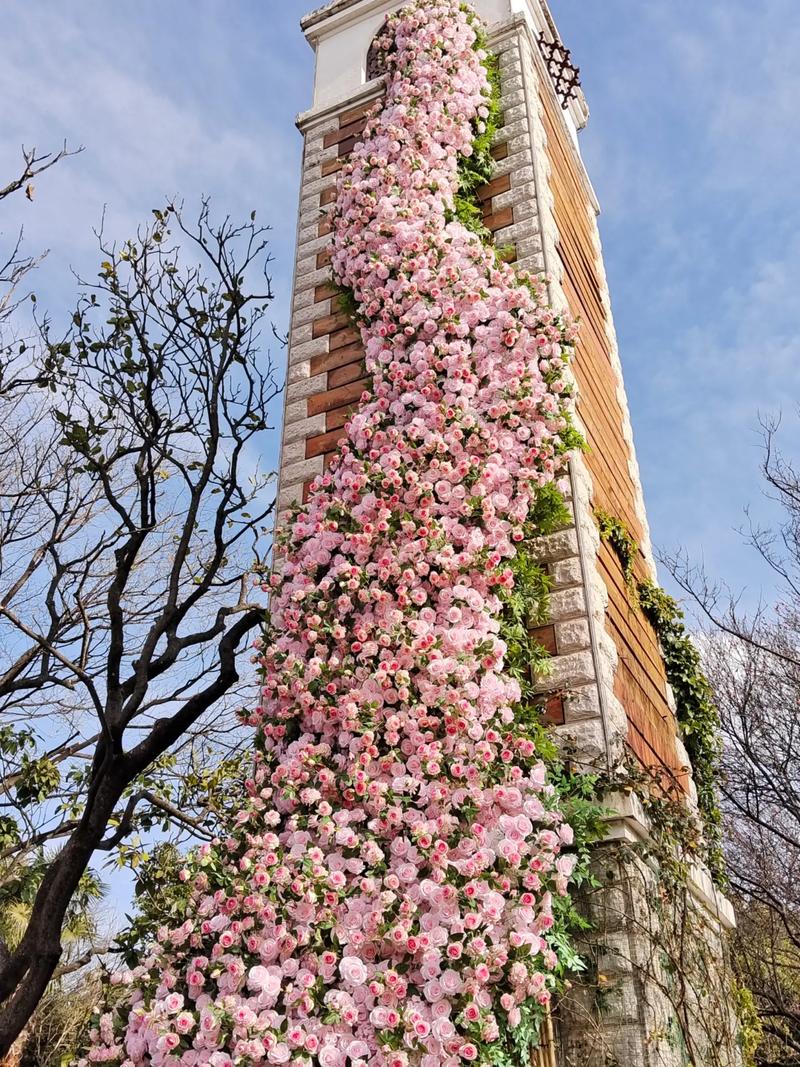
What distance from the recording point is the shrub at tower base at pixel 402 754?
3949 millimetres

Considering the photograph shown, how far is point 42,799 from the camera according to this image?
7.84 meters

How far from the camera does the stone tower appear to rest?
14.3 feet

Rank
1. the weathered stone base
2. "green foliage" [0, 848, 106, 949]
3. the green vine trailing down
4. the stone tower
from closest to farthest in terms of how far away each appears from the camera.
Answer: the weathered stone base → the stone tower → the green vine trailing down → "green foliage" [0, 848, 106, 949]

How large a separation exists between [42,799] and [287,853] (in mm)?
4212

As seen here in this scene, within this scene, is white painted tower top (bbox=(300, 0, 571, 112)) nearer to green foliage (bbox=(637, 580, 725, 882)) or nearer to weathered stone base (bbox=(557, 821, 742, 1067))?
green foliage (bbox=(637, 580, 725, 882))

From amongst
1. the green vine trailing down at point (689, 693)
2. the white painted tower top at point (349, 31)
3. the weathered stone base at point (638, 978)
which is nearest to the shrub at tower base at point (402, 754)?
the weathered stone base at point (638, 978)

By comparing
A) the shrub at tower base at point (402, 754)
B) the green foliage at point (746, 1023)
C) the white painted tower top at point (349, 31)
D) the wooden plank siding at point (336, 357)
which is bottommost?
the green foliage at point (746, 1023)

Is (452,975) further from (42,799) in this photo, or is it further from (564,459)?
(42,799)

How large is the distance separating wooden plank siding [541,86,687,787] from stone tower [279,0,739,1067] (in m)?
0.03

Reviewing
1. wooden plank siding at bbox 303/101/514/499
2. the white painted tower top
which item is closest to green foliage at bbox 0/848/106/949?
wooden plank siding at bbox 303/101/514/499

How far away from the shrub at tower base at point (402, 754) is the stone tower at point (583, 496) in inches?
12.3

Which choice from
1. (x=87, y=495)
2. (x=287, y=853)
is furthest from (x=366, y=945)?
(x=87, y=495)

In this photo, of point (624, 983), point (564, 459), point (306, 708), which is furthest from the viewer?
point (564, 459)

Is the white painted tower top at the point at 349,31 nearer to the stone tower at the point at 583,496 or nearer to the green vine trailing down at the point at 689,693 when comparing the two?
the stone tower at the point at 583,496
